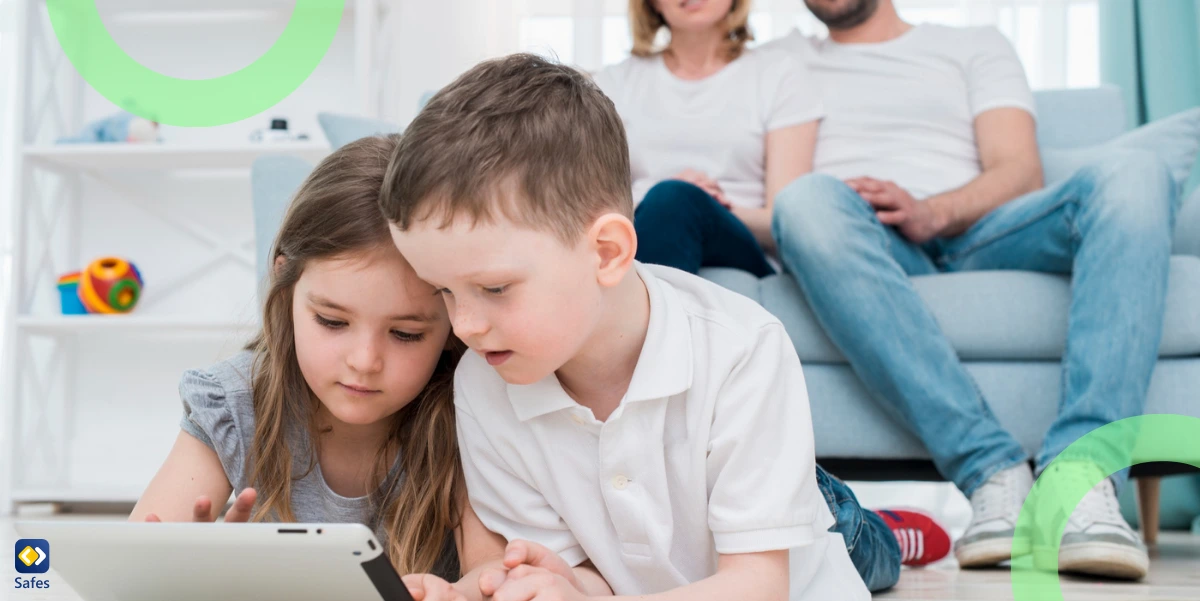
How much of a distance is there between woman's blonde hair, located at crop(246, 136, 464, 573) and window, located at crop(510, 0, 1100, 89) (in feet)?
5.24

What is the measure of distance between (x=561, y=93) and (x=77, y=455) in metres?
2.27

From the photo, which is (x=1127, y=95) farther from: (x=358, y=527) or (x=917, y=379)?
(x=358, y=527)

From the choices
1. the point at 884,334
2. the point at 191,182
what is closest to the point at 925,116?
the point at 884,334

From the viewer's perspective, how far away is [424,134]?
68 centimetres

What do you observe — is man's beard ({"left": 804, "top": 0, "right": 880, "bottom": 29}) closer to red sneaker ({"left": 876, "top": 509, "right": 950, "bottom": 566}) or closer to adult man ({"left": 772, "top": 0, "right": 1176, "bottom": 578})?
adult man ({"left": 772, "top": 0, "right": 1176, "bottom": 578})

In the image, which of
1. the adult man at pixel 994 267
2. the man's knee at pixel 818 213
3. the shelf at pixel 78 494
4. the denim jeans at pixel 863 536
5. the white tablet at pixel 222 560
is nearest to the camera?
the white tablet at pixel 222 560

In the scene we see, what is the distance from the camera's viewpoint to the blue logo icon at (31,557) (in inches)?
26.7

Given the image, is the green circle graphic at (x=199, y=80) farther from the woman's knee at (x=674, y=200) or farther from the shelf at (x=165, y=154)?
the woman's knee at (x=674, y=200)

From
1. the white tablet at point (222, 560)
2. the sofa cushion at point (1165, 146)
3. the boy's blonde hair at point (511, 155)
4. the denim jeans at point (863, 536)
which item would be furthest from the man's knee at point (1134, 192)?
the white tablet at point (222, 560)

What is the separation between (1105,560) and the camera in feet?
3.60

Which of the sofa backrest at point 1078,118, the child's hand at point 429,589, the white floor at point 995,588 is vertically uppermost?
the sofa backrest at point 1078,118

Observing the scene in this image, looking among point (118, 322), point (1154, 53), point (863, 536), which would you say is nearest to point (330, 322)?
point (863, 536)

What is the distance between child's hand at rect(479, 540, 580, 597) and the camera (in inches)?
25.4

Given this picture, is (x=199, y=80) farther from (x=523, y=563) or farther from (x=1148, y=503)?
(x=1148, y=503)
